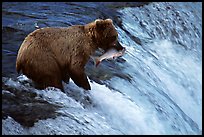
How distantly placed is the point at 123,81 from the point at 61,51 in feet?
3.64

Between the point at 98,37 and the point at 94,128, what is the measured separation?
1.03 m

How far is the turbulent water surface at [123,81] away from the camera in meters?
4.16

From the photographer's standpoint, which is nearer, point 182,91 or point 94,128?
point 94,128

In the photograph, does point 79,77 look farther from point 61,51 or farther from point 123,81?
point 123,81

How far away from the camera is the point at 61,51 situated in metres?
4.53

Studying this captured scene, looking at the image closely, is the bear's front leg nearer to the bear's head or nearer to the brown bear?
the brown bear

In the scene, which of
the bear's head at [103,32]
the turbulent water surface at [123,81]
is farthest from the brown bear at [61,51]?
the turbulent water surface at [123,81]

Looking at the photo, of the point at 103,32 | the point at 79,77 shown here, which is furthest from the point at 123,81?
the point at 79,77

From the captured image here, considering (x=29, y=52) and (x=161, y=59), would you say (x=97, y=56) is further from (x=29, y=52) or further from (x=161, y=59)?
(x=161, y=59)

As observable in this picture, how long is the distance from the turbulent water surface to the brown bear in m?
0.12

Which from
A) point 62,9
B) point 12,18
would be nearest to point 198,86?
point 62,9

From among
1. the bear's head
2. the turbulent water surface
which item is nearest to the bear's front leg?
the turbulent water surface

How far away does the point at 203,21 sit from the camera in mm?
10547

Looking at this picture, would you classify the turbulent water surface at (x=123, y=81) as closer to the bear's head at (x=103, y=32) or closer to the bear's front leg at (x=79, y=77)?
the bear's front leg at (x=79, y=77)
